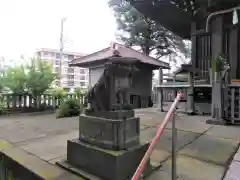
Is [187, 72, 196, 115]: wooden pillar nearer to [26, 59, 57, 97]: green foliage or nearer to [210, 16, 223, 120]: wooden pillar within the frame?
[210, 16, 223, 120]: wooden pillar

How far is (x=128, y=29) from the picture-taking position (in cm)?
1187

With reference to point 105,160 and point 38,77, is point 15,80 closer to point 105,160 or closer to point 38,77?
point 38,77

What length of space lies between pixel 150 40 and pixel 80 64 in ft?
17.5

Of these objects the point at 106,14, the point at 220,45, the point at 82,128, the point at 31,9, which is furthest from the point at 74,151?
the point at 31,9

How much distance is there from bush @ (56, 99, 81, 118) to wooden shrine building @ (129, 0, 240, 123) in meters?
3.53

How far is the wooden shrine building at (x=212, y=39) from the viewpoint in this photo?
12.6 ft

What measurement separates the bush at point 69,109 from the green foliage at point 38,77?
75.7 inches

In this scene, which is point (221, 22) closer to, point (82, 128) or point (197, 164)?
point (197, 164)

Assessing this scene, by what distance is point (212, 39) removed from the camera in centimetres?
434

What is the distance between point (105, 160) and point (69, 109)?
474cm

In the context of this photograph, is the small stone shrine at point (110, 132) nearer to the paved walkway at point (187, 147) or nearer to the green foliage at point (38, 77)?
the paved walkway at point (187, 147)

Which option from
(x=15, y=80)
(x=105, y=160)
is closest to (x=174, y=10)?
(x=105, y=160)

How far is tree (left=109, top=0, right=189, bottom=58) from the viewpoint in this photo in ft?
37.5

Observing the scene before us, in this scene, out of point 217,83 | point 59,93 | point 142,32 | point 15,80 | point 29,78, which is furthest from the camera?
point 142,32
